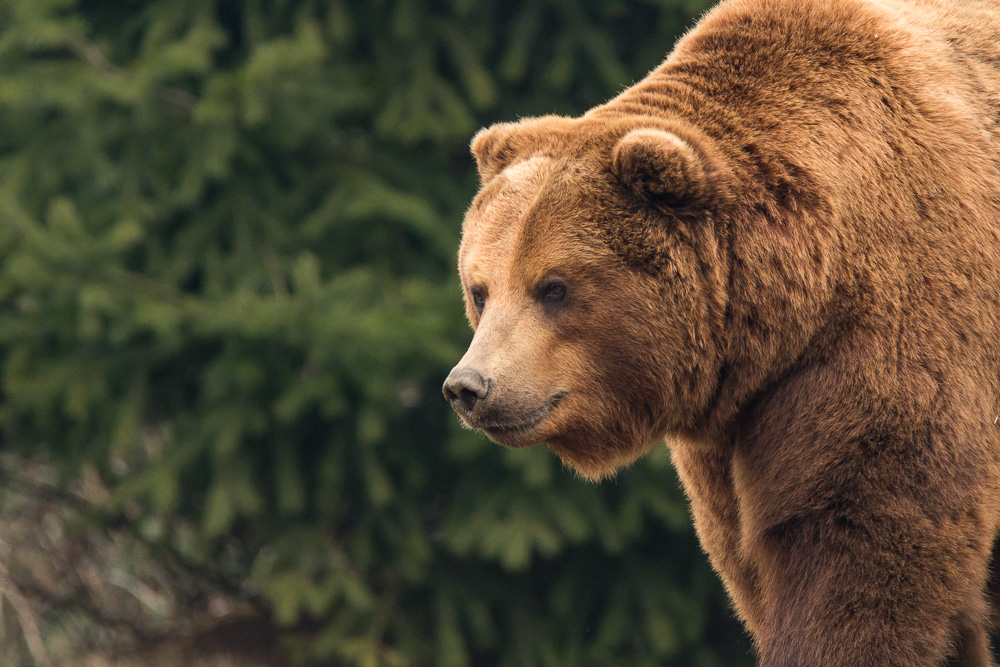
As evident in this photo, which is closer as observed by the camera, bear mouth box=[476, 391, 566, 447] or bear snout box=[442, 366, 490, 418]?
bear snout box=[442, 366, 490, 418]

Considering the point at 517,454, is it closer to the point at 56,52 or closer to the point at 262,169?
the point at 262,169

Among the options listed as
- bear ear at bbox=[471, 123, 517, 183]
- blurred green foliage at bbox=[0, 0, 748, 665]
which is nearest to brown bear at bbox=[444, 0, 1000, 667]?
bear ear at bbox=[471, 123, 517, 183]

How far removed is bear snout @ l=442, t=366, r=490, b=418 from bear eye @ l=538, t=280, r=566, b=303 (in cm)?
31

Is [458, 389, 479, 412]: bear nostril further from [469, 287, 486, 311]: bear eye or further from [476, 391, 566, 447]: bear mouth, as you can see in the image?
[469, 287, 486, 311]: bear eye

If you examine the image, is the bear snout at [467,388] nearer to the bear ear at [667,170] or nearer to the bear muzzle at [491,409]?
the bear muzzle at [491,409]

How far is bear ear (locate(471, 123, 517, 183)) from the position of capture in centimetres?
314

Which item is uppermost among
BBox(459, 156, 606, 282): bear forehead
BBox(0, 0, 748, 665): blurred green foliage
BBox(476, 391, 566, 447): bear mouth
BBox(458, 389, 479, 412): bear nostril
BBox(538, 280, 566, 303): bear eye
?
BBox(459, 156, 606, 282): bear forehead

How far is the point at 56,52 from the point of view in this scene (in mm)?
7141

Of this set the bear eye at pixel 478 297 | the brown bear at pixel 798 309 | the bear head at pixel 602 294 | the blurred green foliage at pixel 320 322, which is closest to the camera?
the brown bear at pixel 798 309

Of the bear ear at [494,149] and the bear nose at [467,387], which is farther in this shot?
the bear ear at [494,149]

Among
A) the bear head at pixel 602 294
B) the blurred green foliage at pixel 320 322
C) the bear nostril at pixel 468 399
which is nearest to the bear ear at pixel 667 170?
the bear head at pixel 602 294

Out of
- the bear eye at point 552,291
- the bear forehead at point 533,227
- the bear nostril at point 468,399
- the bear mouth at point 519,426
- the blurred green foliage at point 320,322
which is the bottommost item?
the blurred green foliage at point 320,322

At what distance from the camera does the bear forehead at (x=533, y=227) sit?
279cm

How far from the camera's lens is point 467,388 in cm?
264
